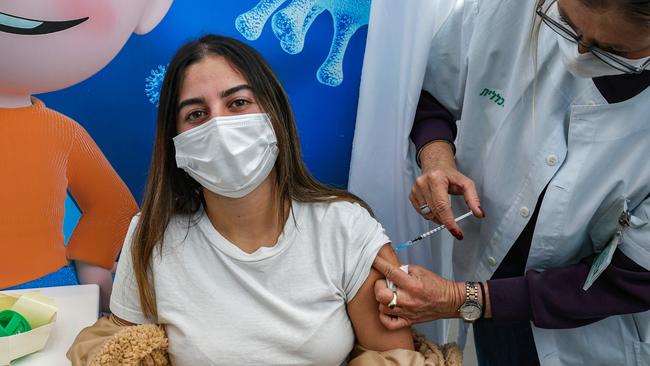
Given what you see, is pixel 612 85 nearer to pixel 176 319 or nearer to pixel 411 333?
pixel 411 333

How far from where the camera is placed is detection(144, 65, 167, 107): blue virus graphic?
1.61 metres

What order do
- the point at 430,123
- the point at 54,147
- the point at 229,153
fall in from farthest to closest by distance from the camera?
the point at 430,123 → the point at 54,147 → the point at 229,153

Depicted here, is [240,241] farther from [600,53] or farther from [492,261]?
[600,53]

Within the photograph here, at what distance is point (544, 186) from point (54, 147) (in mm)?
1237

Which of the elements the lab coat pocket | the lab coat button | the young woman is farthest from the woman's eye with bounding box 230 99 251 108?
the lab coat pocket

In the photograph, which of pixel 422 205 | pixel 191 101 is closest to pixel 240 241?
pixel 191 101

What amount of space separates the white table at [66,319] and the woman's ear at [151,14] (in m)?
0.72

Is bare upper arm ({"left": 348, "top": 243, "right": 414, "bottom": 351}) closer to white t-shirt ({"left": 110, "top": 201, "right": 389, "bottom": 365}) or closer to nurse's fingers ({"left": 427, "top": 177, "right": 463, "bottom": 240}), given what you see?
white t-shirt ({"left": 110, "top": 201, "right": 389, "bottom": 365})

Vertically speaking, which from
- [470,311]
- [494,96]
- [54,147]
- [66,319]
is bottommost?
[470,311]

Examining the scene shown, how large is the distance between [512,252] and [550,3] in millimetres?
635

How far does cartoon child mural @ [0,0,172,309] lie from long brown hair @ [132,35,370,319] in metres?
0.24

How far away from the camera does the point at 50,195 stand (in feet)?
5.12

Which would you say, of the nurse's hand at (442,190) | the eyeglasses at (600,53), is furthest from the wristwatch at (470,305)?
the eyeglasses at (600,53)

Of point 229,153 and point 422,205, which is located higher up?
point 229,153
